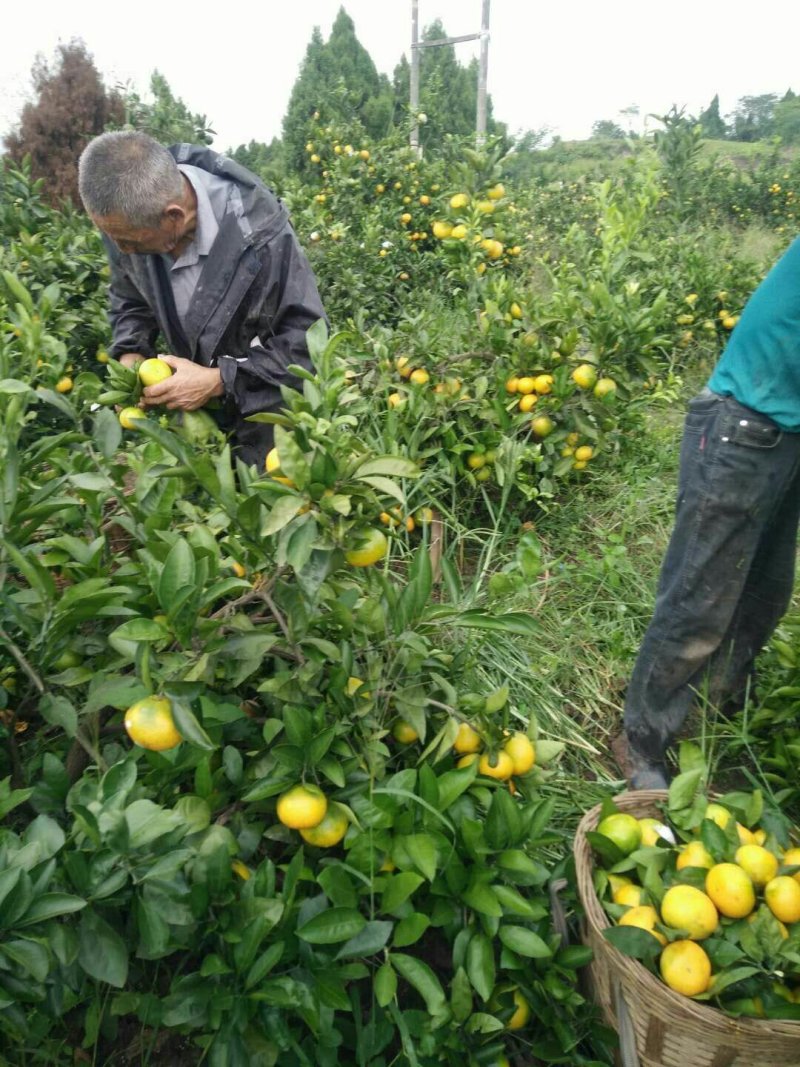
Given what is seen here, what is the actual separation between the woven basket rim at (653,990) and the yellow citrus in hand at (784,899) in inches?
6.3

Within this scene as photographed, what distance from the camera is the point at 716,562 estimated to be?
1871 millimetres

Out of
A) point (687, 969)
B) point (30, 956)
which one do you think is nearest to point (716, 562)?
point (687, 969)

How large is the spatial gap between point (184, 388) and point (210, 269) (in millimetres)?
468

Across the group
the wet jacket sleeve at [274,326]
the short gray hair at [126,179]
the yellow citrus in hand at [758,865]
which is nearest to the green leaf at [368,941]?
the yellow citrus in hand at [758,865]

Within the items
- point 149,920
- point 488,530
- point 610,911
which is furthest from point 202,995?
point 488,530

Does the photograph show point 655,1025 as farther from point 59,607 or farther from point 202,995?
point 59,607

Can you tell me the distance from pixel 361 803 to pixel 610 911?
1.75 ft

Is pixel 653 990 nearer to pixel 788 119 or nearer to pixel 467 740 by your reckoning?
pixel 467 740

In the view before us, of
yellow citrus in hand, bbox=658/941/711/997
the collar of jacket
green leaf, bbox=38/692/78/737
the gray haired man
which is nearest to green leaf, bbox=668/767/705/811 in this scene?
yellow citrus in hand, bbox=658/941/711/997

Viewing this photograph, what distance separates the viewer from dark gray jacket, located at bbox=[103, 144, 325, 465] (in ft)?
7.70

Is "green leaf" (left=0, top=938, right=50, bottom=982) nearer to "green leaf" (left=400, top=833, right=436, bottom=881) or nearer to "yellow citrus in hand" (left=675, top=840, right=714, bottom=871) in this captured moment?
"green leaf" (left=400, top=833, right=436, bottom=881)

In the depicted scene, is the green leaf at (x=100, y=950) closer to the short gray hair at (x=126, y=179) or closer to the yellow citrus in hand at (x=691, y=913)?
the yellow citrus in hand at (x=691, y=913)

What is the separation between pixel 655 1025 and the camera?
4.25 feet

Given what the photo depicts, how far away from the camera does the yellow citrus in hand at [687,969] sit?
4.09ft
